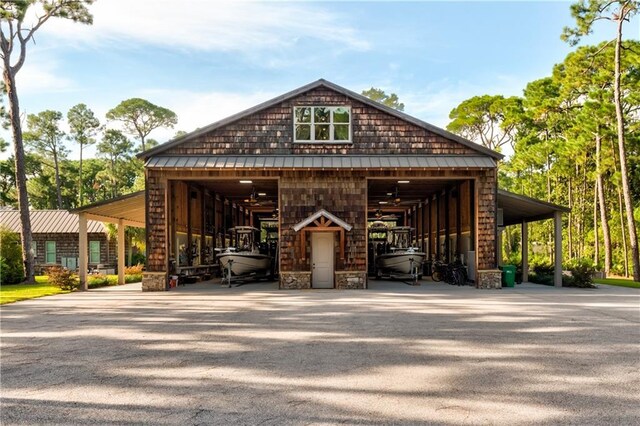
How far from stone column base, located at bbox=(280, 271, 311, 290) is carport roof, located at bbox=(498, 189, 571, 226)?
8274 mm

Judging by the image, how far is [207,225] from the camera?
27.6 m

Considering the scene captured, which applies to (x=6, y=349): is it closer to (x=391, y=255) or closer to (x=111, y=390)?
(x=111, y=390)

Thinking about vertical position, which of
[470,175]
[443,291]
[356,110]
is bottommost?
[443,291]

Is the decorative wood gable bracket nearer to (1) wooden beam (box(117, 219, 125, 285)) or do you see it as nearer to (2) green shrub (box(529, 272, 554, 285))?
(1) wooden beam (box(117, 219, 125, 285))

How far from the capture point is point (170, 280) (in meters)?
20.4

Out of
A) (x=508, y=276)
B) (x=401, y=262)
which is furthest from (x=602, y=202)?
(x=401, y=262)

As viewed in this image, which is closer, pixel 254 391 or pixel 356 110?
pixel 254 391

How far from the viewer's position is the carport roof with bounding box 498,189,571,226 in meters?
21.1

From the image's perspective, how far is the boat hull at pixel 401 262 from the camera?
22.9 meters

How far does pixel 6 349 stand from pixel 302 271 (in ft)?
39.4

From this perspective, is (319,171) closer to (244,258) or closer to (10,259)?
(244,258)

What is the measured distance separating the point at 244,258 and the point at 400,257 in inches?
265

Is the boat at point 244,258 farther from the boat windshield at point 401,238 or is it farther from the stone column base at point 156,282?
the boat windshield at point 401,238

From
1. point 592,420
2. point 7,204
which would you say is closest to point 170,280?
point 592,420
